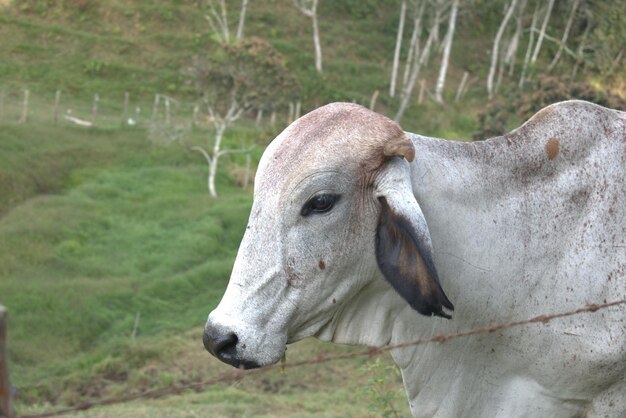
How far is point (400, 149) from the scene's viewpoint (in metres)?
3.29

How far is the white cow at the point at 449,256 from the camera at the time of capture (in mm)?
3266

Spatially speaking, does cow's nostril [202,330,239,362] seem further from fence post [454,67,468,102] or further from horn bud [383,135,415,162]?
fence post [454,67,468,102]

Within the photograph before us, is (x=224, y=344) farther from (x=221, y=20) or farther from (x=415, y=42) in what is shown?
(x=221, y=20)

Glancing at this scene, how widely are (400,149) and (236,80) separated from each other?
18.0 metres

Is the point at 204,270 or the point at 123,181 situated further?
the point at 123,181

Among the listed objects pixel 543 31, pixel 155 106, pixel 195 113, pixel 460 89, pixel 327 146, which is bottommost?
pixel 155 106

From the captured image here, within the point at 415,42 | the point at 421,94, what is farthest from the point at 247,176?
the point at 415,42

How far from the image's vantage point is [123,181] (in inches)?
779

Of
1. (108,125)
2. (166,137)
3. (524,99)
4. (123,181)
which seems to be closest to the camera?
(524,99)

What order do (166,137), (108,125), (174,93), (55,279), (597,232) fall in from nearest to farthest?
1. (597,232)
2. (55,279)
3. (166,137)
4. (108,125)
5. (174,93)

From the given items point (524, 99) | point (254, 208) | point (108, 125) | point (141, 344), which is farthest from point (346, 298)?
point (108, 125)

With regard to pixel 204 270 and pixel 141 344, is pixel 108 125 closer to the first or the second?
pixel 204 270

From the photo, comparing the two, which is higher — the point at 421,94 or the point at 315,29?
the point at 315,29

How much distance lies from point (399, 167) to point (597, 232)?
79 centimetres
